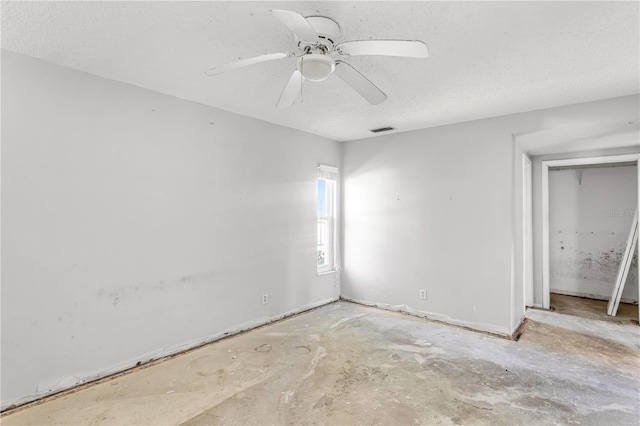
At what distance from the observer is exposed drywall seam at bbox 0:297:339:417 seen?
229 cm

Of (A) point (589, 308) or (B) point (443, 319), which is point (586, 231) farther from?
(B) point (443, 319)

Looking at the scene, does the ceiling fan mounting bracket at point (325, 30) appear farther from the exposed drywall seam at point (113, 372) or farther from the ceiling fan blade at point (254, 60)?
the exposed drywall seam at point (113, 372)

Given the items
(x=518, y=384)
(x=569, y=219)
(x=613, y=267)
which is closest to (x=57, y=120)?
(x=518, y=384)

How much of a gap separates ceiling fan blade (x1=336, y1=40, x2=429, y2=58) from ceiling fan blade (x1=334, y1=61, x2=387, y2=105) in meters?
0.13

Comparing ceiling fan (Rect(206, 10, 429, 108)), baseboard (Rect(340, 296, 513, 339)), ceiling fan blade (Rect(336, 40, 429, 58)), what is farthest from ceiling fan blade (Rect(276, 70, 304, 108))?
baseboard (Rect(340, 296, 513, 339))

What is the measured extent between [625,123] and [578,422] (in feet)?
8.91

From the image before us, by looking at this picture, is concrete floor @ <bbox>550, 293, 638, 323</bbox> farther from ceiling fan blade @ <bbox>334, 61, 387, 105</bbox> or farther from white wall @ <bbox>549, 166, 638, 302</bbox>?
ceiling fan blade @ <bbox>334, 61, 387, 105</bbox>

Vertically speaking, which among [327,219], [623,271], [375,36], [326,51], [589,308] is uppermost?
[375,36]

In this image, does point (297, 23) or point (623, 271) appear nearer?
point (297, 23)

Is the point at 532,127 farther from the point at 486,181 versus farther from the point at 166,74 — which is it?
the point at 166,74

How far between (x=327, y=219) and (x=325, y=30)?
3311 mm

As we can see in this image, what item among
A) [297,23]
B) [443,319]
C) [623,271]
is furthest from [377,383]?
[623,271]

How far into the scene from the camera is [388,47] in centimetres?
158

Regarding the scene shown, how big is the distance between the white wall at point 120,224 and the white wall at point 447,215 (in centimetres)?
141
